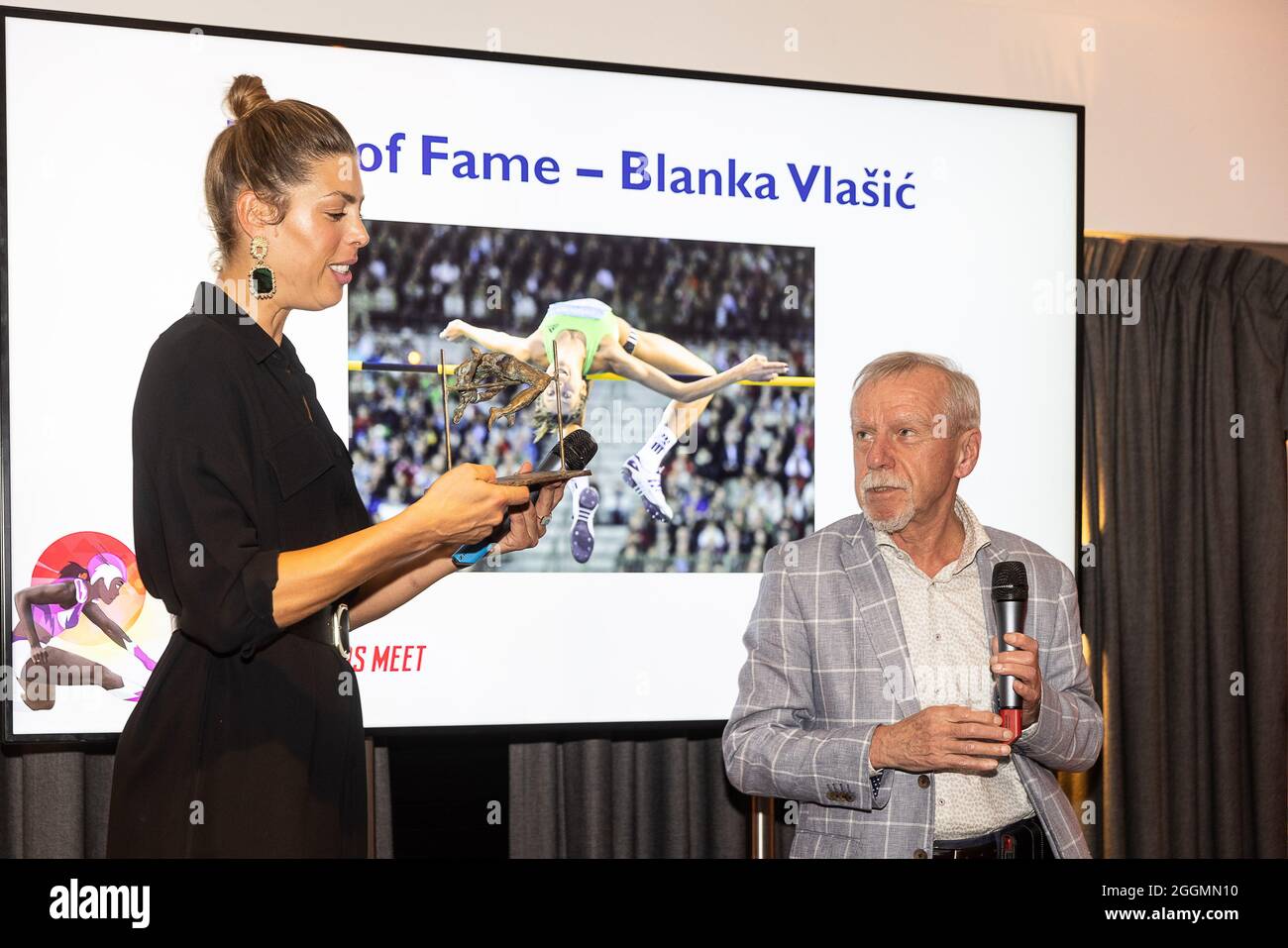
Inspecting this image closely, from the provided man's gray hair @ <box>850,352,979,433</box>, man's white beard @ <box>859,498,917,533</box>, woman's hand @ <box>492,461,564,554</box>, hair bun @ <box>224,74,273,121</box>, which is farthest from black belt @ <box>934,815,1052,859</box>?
hair bun @ <box>224,74,273,121</box>

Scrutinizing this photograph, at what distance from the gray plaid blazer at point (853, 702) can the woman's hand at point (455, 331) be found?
92cm

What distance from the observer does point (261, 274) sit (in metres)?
2.03

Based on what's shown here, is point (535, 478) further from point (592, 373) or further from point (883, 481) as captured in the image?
point (592, 373)

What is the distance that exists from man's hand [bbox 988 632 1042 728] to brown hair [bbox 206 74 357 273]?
1363mm

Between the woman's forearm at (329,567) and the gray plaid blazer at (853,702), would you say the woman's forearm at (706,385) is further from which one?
the woman's forearm at (329,567)

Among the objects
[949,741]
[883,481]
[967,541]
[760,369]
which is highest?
[760,369]

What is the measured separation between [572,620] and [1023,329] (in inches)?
53.8

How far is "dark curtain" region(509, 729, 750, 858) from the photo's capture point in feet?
10.1

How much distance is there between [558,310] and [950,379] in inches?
36.3

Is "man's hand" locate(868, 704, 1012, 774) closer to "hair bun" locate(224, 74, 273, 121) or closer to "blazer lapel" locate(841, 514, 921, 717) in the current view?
"blazer lapel" locate(841, 514, 921, 717)

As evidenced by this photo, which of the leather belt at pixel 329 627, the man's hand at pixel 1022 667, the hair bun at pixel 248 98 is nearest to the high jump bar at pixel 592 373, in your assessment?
the hair bun at pixel 248 98

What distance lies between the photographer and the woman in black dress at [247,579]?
1.71 metres

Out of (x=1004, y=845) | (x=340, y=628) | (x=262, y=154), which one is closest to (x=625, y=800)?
(x=1004, y=845)
